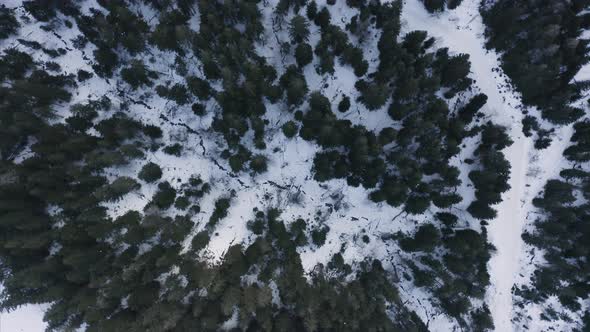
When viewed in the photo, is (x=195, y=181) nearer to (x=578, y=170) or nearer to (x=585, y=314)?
(x=578, y=170)

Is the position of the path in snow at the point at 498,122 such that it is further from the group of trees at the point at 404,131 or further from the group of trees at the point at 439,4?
the group of trees at the point at 404,131

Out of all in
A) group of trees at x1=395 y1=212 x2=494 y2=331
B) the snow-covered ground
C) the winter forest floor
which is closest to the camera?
group of trees at x1=395 y1=212 x2=494 y2=331

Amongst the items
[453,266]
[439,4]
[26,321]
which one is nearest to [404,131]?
[453,266]

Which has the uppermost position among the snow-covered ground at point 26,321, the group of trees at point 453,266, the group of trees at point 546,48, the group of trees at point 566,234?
the group of trees at point 546,48

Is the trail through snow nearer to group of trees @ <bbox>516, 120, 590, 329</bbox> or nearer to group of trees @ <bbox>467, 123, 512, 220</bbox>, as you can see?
group of trees @ <bbox>516, 120, 590, 329</bbox>

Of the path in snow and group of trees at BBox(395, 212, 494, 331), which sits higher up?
the path in snow

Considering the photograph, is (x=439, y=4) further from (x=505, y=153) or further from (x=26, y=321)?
(x=26, y=321)

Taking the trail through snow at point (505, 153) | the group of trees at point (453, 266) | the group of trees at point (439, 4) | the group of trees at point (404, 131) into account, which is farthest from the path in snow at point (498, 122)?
the group of trees at point (404, 131)

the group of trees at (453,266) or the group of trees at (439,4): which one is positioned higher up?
the group of trees at (439,4)

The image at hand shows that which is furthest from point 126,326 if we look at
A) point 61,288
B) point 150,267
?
point 61,288

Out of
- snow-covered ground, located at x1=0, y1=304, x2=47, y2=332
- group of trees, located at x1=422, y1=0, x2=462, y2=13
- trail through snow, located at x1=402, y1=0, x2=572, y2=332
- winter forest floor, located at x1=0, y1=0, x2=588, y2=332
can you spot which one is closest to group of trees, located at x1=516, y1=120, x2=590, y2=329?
winter forest floor, located at x1=0, y1=0, x2=588, y2=332
